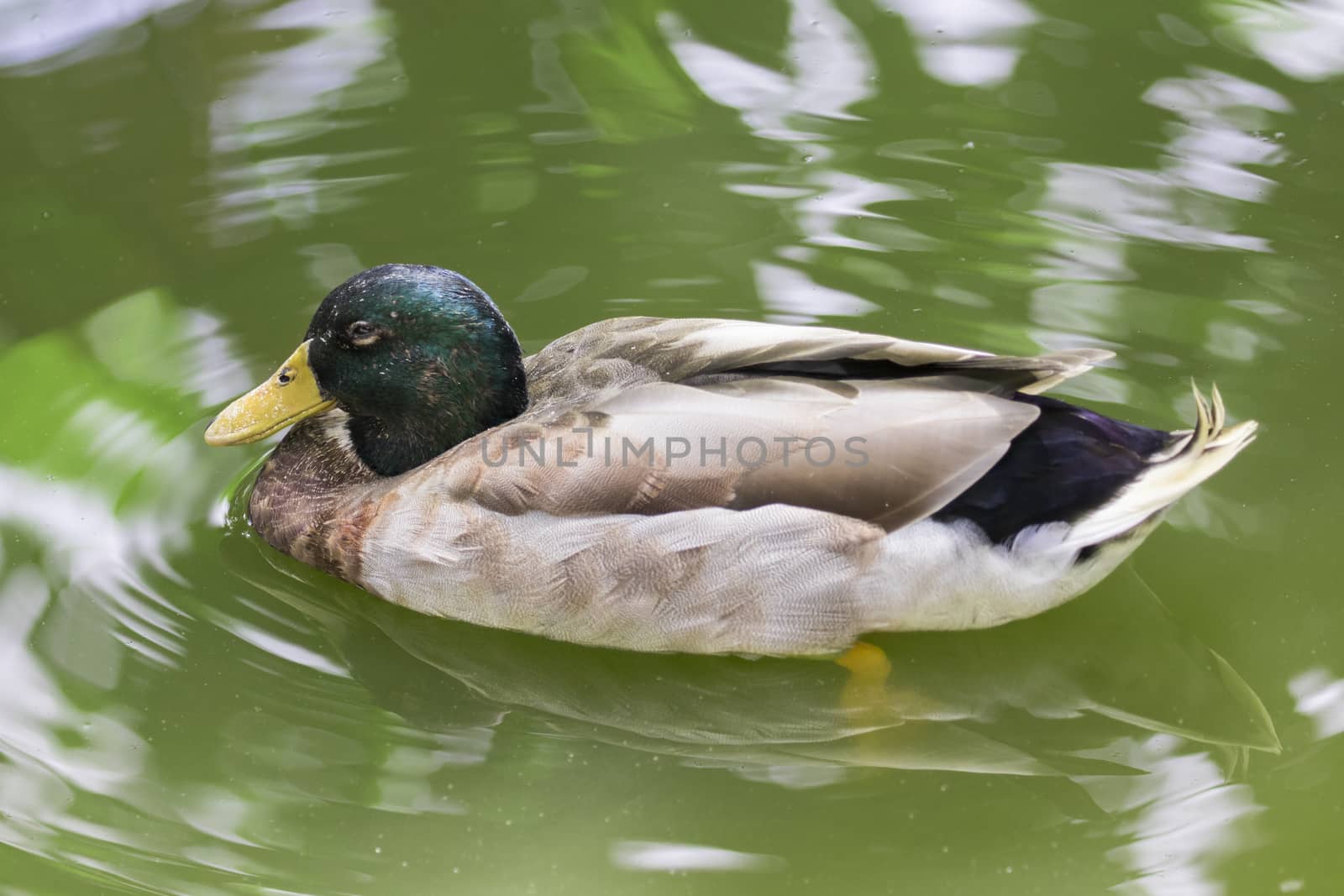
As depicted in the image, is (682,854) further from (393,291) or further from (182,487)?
(182,487)

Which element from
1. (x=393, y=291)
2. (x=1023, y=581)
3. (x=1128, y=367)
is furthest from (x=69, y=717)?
(x=1128, y=367)

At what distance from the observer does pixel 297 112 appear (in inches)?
287

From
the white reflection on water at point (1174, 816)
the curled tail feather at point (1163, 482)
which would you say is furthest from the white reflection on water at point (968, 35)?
the white reflection on water at point (1174, 816)

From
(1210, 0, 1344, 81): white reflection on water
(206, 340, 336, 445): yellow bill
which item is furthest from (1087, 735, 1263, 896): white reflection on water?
(1210, 0, 1344, 81): white reflection on water

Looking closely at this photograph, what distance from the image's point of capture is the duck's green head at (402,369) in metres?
4.72

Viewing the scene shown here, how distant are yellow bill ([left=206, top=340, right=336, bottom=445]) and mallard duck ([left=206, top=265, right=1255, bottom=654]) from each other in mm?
262

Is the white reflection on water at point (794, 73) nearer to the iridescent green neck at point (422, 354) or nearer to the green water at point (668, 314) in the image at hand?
the green water at point (668, 314)

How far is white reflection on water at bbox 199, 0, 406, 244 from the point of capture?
6688mm

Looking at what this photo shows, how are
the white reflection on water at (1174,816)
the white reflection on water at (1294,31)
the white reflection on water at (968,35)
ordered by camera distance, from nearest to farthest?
the white reflection on water at (1174,816) → the white reflection on water at (1294,31) → the white reflection on water at (968,35)

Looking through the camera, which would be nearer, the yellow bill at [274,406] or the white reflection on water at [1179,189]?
the yellow bill at [274,406]

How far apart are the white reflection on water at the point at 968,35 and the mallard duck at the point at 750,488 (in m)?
3.31

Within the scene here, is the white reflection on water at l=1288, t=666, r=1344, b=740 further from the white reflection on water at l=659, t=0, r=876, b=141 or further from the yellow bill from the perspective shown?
the white reflection on water at l=659, t=0, r=876, b=141

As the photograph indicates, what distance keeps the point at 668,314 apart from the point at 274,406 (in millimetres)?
1660

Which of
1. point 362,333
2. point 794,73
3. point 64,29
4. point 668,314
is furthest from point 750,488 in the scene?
point 64,29
